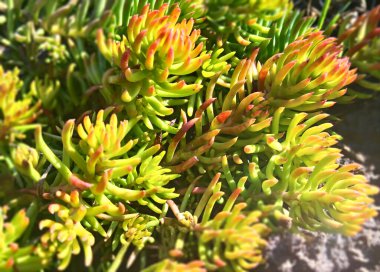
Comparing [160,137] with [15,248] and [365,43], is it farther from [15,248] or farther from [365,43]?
[365,43]

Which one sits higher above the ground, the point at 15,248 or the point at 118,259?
the point at 15,248

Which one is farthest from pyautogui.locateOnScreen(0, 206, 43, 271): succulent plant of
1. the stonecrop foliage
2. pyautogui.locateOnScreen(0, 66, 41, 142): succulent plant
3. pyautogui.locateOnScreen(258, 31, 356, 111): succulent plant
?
pyautogui.locateOnScreen(258, 31, 356, 111): succulent plant

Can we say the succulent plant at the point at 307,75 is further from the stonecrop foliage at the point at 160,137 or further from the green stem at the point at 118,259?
the green stem at the point at 118,259

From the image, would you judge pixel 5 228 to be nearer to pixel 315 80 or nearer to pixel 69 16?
pixel 69 16

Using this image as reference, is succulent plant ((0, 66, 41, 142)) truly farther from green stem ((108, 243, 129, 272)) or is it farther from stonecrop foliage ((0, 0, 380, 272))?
green stem ((108, 243, 129, 272))

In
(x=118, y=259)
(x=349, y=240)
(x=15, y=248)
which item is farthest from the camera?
(x=349, y=240)

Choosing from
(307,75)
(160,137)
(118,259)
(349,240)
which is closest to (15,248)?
(118,259)

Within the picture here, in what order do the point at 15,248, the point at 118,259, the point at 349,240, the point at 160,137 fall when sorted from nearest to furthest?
the point at 15,248 → the point at 118,259 → the point at 160,137 → the point at 349,240

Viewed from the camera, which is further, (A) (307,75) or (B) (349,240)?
(B) (349,240)
